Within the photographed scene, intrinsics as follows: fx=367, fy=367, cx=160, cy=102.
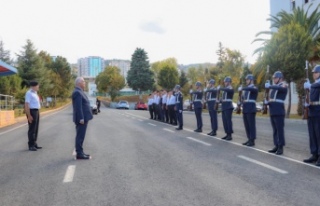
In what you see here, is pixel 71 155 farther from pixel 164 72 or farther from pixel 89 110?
pixel 164 72

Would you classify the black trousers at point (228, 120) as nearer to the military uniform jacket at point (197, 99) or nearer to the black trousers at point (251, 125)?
the black trousers at point (251, 125)

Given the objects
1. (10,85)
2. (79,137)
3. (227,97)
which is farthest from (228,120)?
(10,85)

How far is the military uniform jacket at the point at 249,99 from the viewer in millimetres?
10820

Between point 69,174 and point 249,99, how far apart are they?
600 centimetres

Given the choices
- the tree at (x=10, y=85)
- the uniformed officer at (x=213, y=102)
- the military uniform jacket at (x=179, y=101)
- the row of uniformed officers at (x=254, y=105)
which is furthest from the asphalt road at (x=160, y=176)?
the tree at (x=10, y=85)

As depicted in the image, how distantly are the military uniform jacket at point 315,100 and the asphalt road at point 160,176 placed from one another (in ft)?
3.79

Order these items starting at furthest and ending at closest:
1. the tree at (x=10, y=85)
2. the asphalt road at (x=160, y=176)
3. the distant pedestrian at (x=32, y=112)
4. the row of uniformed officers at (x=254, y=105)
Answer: the tree at (x=10, y=85) → the distant pedestrian at (x=32, y=112) → the row of uniformed officers at (x=254, y=105) → the asphalt road at (x=160, y=176)

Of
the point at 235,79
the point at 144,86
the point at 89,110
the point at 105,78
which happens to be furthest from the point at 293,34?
the point at 105,78

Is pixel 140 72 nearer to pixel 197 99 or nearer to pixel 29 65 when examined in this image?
pixel 29 65

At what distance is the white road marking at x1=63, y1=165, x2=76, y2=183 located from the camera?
6652 mm

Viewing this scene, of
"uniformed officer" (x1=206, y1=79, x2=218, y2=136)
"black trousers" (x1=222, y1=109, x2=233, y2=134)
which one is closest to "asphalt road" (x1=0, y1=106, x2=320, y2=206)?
"black trousers" (x1=222, y1=109, x2=233, y2=134)

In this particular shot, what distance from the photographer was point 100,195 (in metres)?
5.64

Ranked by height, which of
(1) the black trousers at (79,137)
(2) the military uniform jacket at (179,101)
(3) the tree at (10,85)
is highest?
(3) the tree at (10,85)

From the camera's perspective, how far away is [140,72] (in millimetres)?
84000
